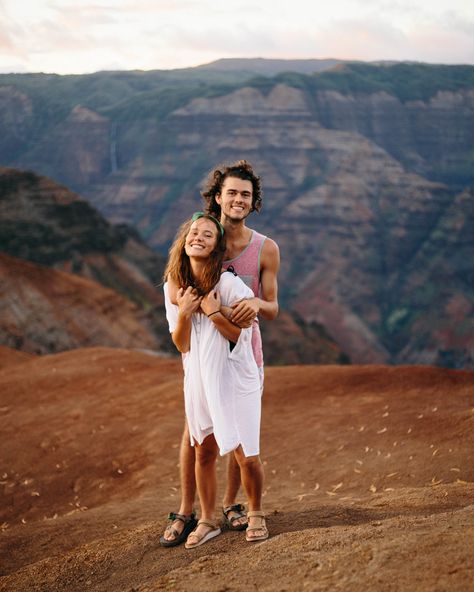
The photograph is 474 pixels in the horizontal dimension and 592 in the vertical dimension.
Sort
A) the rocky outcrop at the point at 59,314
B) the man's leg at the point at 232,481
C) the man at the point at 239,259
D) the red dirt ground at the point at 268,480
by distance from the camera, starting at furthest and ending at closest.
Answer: the rocky outcrop at the point at 59,314, the man's leg at the point at 232,481, the man at the point at 239,259, the red dirt ground at the point at 268,480

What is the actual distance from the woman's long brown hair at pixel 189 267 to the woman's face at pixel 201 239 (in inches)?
1.1

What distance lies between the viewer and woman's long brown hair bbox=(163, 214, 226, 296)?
14.1 ft

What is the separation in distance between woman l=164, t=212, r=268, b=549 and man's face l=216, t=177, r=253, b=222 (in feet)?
0.56

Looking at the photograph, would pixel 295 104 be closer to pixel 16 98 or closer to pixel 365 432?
pixel 16 98

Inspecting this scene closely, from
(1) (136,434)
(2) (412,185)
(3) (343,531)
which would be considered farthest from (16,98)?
(3) (343,531)

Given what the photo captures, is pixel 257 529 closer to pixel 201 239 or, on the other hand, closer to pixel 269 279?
pixel 269 279

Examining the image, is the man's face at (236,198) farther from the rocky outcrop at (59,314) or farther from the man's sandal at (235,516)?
the rocky outcrop at (59,314)

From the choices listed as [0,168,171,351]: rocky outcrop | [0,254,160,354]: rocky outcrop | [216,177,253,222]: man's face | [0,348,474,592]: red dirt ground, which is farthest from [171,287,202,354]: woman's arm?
[0,168,171,351]: rocky outcrop

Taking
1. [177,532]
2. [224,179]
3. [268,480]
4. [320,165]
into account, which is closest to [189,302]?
[224,179]

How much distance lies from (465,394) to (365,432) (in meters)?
1.43

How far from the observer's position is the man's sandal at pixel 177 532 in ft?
14.9

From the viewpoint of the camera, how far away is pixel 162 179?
3297 inches

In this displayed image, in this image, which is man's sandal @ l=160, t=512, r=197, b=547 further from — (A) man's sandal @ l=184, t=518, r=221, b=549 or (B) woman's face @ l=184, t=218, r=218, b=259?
(B) woman's face @ l=184, t=218, r=218, b=259

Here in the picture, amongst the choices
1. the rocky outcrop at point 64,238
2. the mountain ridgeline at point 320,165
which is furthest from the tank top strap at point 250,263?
the mountain ridgeline at point 320,165
